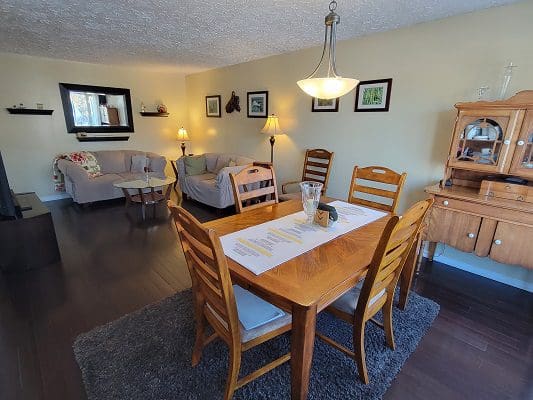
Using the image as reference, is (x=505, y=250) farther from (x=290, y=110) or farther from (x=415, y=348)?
(x=290, y=110)

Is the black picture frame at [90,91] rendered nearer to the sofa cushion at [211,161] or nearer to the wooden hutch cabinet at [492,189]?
the sofa cushion at [211,161]

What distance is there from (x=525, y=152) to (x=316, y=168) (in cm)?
216

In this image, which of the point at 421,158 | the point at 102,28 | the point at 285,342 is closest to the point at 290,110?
the point at 421,158

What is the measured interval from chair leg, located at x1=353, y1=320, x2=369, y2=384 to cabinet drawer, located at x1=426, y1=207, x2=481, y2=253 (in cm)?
143

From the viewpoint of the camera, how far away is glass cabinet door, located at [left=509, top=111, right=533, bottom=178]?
1979mm

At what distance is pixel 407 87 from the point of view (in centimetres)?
280

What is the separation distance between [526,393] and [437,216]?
50.3 inches

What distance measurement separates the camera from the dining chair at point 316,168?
3.48 m

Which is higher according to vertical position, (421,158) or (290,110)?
(290,110)

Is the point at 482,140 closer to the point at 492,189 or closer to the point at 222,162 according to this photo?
the point at 492,189

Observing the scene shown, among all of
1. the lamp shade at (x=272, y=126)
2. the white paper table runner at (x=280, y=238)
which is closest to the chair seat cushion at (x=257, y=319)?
the white paper table runner at (x=280, y=238)

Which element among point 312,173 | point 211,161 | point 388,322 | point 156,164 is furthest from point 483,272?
point 156,164

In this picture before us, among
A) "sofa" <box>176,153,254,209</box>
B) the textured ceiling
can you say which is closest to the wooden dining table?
the textured ceiling

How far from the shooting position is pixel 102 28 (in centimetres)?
284
